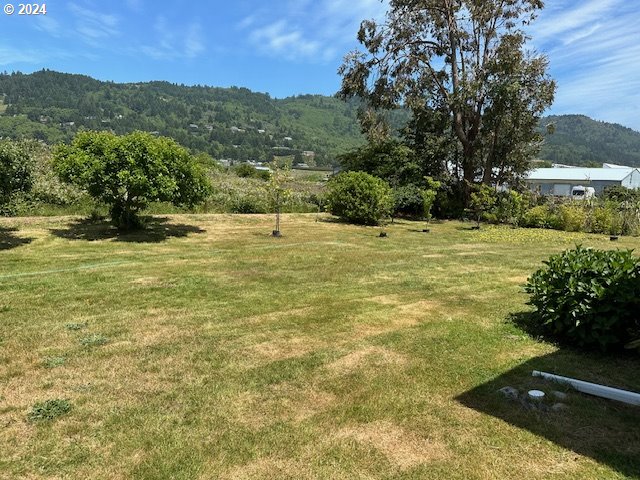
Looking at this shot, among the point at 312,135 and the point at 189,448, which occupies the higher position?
the point at 312,135

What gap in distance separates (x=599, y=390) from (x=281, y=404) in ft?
8.30

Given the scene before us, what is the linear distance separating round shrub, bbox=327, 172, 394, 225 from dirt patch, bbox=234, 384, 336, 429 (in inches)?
553

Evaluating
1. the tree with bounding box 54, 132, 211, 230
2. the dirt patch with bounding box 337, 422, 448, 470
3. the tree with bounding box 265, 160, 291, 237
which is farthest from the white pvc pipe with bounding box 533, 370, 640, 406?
the tree with bounding box 265, 160, 291, 237

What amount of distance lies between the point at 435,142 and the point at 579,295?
751 inches

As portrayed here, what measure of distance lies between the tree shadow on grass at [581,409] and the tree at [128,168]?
366 inches

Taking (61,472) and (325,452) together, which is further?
(325,452)

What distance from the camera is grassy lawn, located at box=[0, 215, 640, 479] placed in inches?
109

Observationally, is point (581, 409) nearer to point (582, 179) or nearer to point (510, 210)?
point (510, 210)

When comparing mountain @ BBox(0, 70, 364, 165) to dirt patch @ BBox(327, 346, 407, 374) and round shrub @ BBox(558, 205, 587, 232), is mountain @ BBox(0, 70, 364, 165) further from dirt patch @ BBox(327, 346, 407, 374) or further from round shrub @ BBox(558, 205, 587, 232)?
dirt patch @ BBox(327, 346, 407, 374)

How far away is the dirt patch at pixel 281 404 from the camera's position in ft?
10.7

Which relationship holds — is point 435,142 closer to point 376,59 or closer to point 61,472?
point 376,59

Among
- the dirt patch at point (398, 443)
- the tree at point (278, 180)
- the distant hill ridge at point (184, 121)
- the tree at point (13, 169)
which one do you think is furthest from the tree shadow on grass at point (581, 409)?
the distant hill ridge at point (184, 121)

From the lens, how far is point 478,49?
2170 centimetres

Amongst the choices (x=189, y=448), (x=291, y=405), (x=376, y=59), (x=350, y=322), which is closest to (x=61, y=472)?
(x=189, y=448)
